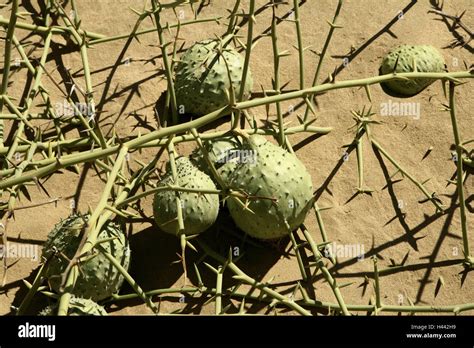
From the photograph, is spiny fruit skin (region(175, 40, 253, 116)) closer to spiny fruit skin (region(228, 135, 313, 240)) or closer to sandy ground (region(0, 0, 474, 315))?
sandy ground (region(0, 0, 474, 315))

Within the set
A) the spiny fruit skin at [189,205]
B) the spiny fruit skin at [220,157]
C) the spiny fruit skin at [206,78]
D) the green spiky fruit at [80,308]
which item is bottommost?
the green spiky fruit at [80,308]

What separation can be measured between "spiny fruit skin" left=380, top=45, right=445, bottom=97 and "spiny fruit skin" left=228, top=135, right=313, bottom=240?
881 millimetres

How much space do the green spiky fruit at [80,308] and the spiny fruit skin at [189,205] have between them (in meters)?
0.43

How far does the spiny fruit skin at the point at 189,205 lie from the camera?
3188mm

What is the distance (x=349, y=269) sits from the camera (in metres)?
3.33

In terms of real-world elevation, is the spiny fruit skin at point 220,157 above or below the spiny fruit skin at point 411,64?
below

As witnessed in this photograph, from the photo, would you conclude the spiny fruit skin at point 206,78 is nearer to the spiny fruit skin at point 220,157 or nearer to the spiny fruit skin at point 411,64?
the spiny fruit skin at point 220,157

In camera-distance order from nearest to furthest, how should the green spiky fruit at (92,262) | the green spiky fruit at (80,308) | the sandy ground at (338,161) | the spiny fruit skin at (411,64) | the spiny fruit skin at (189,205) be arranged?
the green spiky fruit at (80,308) → the green spiky fruit at (92,262) → the spiny fruit skin at (189,205) → the sandy ground at (338,161) → the spiny fruit skin at (411,64)

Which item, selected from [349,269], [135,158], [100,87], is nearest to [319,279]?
[349,269]

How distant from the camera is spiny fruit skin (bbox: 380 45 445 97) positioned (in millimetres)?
3807

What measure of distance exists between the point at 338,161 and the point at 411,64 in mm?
579

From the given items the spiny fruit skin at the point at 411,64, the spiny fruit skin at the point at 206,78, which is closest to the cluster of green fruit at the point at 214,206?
the spiny fruit skin at the point at 206,78

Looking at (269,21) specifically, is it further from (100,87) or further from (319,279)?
(319,279)

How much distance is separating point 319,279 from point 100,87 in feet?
4.77
